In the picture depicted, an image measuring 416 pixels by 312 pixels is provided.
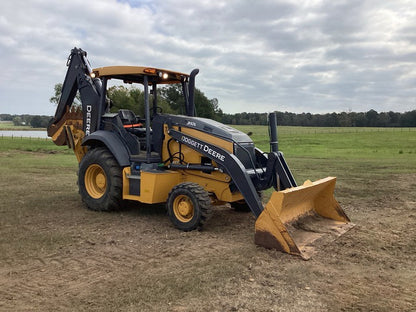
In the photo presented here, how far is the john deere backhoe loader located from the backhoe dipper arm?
0.9 inches

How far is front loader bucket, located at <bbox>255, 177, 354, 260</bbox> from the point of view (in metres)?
5.48

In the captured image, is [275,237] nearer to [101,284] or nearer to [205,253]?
[205,253]

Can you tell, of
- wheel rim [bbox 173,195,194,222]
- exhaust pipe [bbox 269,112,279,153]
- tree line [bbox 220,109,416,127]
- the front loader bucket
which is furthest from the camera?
tree line [bbox 220,109,416,127]

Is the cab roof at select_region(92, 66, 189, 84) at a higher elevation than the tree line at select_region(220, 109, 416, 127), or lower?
lower

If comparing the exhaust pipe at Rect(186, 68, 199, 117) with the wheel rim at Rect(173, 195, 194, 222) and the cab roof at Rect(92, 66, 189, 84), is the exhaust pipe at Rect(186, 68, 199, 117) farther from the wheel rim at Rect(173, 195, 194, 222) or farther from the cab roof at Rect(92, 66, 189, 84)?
the wheel rim at Rect(173, 195, 194, 222)

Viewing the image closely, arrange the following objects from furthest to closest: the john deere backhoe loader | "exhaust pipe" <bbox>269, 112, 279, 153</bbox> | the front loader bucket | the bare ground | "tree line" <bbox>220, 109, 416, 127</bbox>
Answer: "tree line" <bbox>220, 109, 416, 127</bbox>, "exhaust pipe" <bbox>269, 112, 279, 153</bbox>, the john deere backhoe loader, the front loader bucket, the bare ground

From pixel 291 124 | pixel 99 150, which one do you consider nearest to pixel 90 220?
pixel 99 150

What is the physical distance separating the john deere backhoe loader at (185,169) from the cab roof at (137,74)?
20 mm

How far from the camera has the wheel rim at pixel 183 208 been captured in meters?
6.59

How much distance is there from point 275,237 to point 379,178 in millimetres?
9301

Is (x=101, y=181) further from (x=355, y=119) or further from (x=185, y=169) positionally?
(x=355, y=119)

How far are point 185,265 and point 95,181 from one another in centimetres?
405

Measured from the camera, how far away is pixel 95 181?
8398 mm

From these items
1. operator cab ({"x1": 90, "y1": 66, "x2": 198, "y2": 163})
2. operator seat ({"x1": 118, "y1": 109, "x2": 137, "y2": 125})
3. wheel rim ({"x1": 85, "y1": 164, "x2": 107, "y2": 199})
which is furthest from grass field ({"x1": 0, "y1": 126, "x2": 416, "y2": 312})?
operator seat ({"x1": 118, "y1": 109, "x2": 137, "y2": 125})
